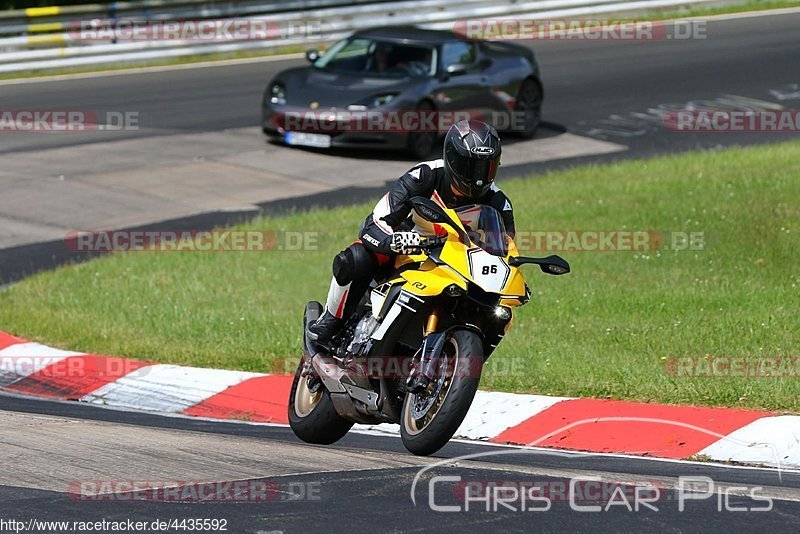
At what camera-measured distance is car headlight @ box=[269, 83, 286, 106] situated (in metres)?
19.6

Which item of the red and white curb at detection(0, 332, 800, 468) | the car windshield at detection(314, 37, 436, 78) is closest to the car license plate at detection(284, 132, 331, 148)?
the car windshield at detection(314, 37, 436, 78)

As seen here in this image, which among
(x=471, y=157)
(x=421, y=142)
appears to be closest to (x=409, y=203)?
(x=471, y=157)

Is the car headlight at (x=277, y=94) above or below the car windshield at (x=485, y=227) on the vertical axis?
below

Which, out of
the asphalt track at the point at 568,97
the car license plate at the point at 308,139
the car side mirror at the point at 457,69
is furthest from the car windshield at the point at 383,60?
the car license plate at the point at 308,139

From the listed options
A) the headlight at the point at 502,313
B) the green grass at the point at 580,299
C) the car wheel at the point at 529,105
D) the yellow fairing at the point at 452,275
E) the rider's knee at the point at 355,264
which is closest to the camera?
the yellow fairing at the point at 452,275

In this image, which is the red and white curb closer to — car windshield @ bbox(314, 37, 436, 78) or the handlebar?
the handlebar

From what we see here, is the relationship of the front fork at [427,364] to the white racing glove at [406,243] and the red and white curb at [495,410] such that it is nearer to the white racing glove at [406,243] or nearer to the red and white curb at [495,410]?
the white racing glove at [406,243]

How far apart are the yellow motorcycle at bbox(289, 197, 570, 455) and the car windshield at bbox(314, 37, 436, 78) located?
12890 millimetres

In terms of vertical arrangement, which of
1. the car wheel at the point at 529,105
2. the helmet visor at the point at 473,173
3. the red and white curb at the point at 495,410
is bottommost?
the car wheel at the point at 529,105

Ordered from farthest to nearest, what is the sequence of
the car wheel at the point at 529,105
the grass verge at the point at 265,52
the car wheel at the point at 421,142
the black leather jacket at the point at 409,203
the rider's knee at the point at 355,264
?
the grass verge at the point at 265,52 < the car wheel at the point at 529,105 < the car wheel at the point at 421,142 < the rider's knee at the point at 355,264 < the black leather jacket at the point at 409,203

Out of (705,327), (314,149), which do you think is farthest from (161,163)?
(705,327)

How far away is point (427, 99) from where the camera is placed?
19641mm

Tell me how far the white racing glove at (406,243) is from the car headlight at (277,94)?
12858 millimetres

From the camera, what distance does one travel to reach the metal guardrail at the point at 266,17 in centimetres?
2559
